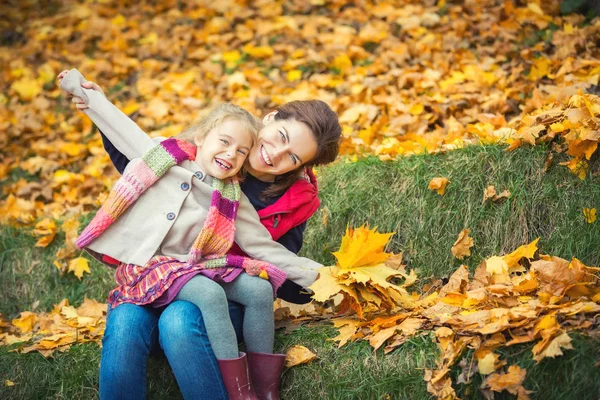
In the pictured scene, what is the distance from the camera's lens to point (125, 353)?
2232 mm

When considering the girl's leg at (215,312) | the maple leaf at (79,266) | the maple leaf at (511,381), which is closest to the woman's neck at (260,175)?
the girl's leg at (215,312)

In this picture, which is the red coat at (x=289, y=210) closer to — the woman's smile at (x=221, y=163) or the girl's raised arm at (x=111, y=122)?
the woman's smile at (x=221, y=163)

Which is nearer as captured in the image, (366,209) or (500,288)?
(500,288)

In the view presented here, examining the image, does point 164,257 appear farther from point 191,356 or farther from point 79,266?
point 79,266

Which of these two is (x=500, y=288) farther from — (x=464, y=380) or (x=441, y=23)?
(x=441, y=23)

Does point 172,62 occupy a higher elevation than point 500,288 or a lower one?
higher

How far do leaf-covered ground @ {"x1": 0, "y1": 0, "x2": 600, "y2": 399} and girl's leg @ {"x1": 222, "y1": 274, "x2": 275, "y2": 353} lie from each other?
198 mm

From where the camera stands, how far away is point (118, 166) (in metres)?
2.59

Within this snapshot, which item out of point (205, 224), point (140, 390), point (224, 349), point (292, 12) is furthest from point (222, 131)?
point (292, 12)

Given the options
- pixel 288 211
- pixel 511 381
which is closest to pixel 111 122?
pixel 288 211

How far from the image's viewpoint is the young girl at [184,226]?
2.39 m

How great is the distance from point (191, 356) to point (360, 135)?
2019mm

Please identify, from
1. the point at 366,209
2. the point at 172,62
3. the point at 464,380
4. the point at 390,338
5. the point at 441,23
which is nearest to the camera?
the point at 464,380

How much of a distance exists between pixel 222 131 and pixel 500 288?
3.97 ft
